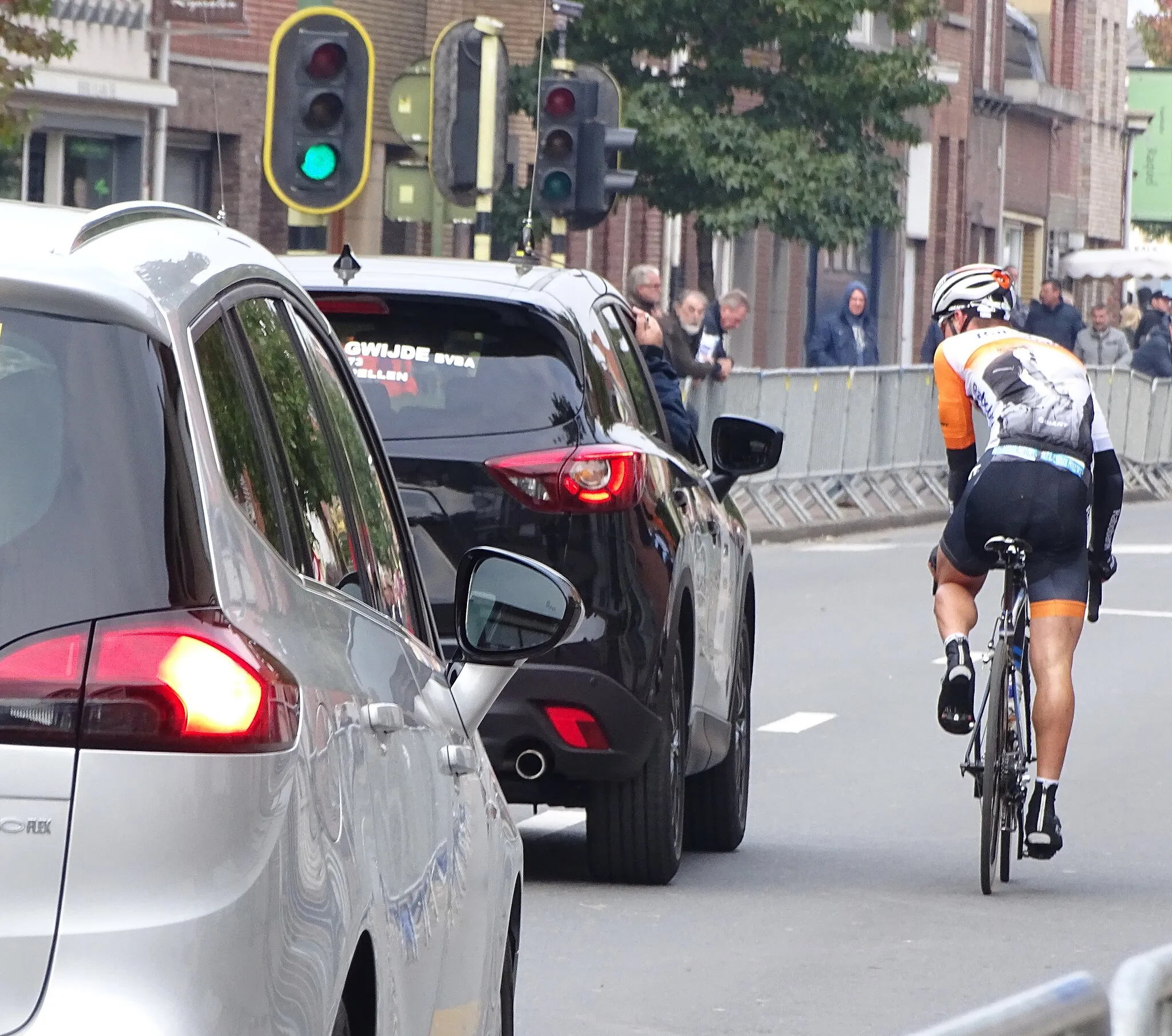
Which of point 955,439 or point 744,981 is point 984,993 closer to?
point 744,981

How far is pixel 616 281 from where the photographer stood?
40906 millimetres

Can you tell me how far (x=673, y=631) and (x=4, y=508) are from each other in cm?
544

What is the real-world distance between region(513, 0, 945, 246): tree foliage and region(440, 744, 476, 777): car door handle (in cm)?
2578

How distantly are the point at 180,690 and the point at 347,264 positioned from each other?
15.0ft

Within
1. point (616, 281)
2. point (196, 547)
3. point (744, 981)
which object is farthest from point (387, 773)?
point (616, 281)

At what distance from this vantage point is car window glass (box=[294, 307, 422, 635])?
423 cm

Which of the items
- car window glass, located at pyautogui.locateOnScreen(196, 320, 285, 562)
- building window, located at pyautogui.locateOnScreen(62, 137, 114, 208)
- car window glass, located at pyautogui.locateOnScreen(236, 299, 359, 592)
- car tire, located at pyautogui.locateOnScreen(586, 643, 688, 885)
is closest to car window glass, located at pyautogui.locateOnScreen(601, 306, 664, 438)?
car tire, located at pyautogui.locateOnScreen(586, 643, 688, 885)

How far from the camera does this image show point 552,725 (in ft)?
27.1

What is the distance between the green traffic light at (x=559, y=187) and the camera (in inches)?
808

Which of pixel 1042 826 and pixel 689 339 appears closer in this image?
pixel 1042 826

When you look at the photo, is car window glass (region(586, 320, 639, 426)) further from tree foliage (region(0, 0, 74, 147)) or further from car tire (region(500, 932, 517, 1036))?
tree foliage (region(0, 0, 74, 147))

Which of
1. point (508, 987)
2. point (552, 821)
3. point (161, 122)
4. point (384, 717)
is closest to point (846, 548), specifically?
point (161, 122)

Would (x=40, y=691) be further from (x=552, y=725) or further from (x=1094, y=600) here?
(x=1094, y=600)

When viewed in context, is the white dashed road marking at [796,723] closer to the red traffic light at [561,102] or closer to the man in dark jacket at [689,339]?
the red traffic light at [561,102]
